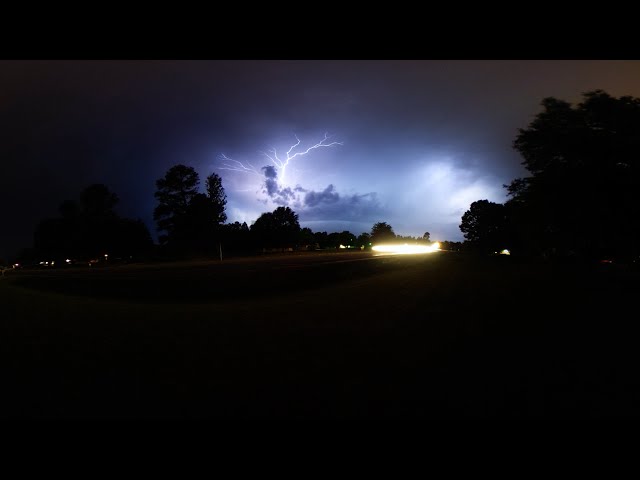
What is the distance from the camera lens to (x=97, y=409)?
128 inches

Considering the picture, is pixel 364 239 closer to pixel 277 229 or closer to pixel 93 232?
pixel 277 229

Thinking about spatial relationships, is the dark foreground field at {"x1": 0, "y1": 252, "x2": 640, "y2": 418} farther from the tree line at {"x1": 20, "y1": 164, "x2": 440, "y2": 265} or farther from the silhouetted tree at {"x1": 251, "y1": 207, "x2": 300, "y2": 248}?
the silhouetted tree at {"x1": 251, "y1": 207, "x2": 300, "y2": 248}

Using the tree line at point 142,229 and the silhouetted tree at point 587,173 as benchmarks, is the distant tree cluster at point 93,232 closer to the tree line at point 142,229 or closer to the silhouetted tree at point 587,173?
the tree line at point 142,229

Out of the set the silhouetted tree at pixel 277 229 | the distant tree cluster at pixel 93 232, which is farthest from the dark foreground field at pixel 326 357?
the silhouetted tree at pixel 277 229

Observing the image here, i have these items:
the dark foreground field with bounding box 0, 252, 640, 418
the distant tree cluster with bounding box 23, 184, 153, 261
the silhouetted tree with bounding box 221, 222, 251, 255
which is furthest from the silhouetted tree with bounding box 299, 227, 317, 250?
the dark foreground field with bounding box 0, 252, 640, 418

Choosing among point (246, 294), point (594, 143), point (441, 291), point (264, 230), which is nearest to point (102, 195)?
point (264, 230)

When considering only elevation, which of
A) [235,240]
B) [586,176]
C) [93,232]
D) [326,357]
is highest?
[93,232]

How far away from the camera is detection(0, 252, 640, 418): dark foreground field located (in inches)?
128

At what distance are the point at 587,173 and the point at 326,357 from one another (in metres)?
15.7

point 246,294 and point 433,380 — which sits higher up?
point 246,294

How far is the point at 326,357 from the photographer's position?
4.44m

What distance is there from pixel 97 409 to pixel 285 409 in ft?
7.47

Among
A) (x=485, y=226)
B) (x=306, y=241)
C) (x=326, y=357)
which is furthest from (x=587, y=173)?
(x=306, y=241)
